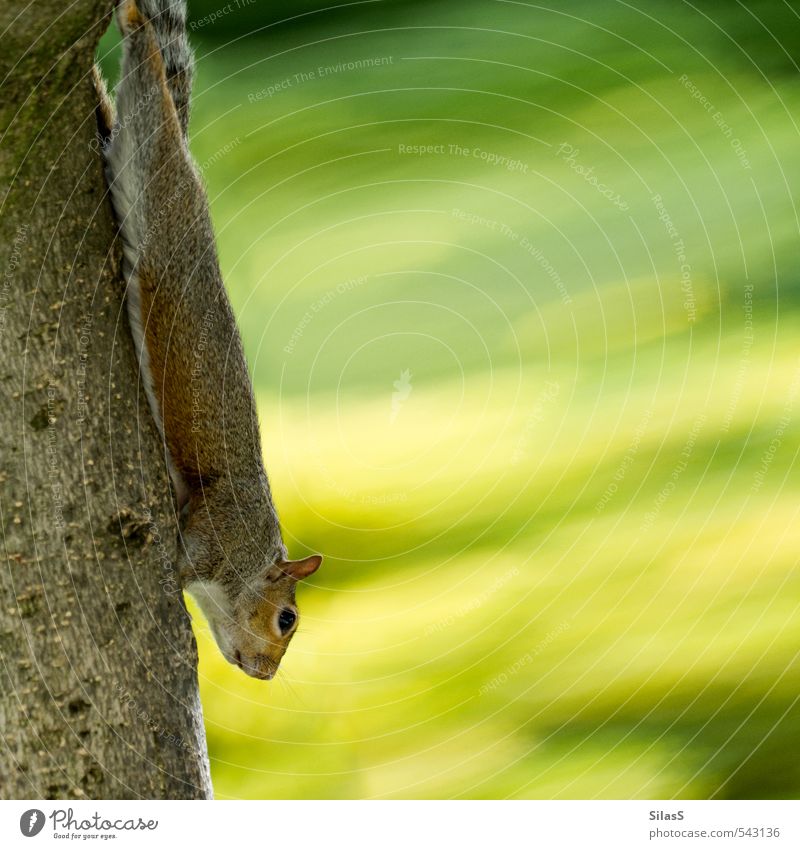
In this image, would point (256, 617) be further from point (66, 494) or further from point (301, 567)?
point (66, 494)

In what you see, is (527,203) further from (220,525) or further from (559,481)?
(220,525)

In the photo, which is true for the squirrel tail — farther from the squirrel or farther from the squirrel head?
the squirrel head

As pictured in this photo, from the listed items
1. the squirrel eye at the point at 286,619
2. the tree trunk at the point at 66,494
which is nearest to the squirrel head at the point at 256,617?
the squirrel eye at the point at 286,619

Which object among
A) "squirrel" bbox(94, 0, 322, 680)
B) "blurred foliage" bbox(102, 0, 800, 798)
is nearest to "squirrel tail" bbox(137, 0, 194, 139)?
"squirrel" bbox(94, 0, 322, 680)

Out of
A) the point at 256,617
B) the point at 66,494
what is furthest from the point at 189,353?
the point at 256,617

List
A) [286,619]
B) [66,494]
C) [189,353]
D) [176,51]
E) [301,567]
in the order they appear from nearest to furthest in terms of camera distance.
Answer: [66,494] < [189,353] < [176,51] < [301,567] < [286,619]

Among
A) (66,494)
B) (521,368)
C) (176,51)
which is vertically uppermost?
(176,51)

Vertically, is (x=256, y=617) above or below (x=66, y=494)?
above
